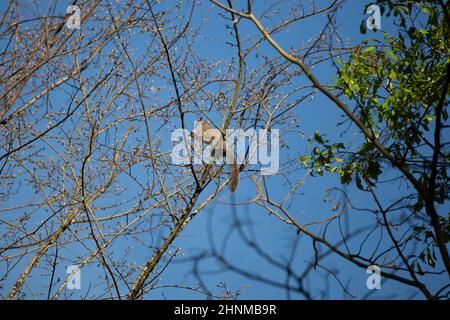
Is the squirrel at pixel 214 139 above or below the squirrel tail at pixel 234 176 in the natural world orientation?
above

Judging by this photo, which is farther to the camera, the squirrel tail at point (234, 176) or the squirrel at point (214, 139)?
the squirrel at point (214, 139)

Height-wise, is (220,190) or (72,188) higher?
(72,188)

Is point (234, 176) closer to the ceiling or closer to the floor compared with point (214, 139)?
closer to the floor

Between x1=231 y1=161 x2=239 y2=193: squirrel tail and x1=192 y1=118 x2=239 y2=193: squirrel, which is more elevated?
x1=192 y1=118 x2=239 y2=193: squirrel

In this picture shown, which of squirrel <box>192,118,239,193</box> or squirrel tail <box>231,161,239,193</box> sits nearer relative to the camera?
squirrel tail <box>231,161,239,193</box>

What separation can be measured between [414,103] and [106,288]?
6.96ft

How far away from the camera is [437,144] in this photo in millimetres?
1596

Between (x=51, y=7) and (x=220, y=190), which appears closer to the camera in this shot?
(x=51, y=7)
